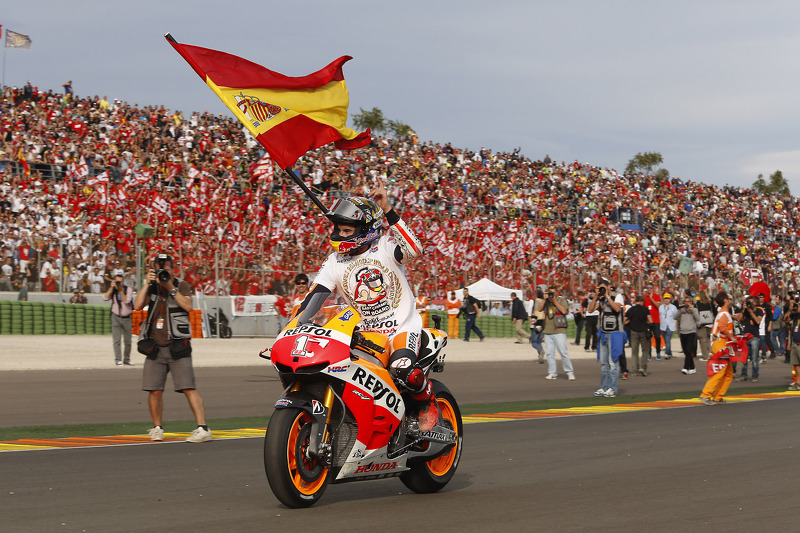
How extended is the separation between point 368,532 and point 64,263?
20218 millimetres

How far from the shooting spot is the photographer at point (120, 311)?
1947 cm

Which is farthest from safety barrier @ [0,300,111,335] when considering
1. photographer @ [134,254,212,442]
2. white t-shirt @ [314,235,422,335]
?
white t-shirt @ [314,235,422,335]

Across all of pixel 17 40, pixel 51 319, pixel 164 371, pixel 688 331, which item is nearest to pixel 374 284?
pixel 164 371

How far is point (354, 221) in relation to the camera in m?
6.58

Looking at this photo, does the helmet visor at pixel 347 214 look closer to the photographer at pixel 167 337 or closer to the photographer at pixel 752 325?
the photographer at pixel 167 337

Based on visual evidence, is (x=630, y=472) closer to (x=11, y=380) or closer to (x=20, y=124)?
(x=11, y=380)

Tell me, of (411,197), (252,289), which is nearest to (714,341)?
(252,289)

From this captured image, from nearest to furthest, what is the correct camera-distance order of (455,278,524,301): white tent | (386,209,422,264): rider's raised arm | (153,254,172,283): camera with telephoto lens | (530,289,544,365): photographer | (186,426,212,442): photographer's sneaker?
(386,209,422,264): rider's raised arm
(153,254,172,283): camera with telephoto lens
(186,426,212,442): photographer's sneaker
(530,289,544,365): photographer
(455,278,524,301): white tent

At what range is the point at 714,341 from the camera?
51.2 ft

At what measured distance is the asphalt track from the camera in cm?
587

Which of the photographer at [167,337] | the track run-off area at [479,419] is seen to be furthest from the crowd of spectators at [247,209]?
the photographer at [167,337]

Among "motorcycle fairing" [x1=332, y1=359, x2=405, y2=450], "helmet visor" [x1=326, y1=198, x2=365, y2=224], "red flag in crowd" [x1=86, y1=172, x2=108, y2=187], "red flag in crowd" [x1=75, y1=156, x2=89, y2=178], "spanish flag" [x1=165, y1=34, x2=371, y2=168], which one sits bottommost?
"motorcycle fairing" [x1=332, y1=359, x2=405, y2=450]

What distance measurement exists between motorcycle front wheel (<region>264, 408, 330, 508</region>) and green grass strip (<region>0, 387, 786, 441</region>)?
17.5 ft

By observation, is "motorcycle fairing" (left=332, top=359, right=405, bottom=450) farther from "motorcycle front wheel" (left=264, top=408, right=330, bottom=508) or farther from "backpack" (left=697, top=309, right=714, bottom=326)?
"backpack" (left=697, top=309, right=714, bottom=326)
